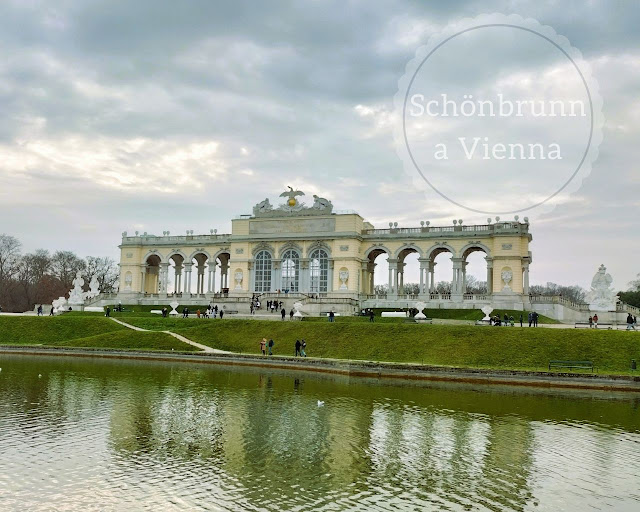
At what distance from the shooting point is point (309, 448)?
16781 mm

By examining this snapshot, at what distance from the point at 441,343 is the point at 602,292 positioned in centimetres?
2277

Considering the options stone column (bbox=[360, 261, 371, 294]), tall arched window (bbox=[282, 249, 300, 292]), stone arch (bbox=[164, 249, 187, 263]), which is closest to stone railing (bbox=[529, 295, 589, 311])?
stone column (bbox=[360, 261, 371, 294])

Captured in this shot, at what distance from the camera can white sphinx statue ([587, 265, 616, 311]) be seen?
53406mm

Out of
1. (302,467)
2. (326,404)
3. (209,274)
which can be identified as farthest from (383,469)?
(209,274)

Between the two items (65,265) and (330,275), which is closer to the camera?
(330,275)

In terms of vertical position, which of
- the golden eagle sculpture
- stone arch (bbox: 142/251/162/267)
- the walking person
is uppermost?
the golden eagle sculpture

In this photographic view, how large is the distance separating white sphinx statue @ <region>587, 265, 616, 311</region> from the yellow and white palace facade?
7.38 metres

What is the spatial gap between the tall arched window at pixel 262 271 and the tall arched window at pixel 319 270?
218 inches

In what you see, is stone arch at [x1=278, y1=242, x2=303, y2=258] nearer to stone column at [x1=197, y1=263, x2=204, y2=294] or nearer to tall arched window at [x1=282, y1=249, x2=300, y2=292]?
tall arched window at [x1=282, y1=249, x2=300, y2=292]

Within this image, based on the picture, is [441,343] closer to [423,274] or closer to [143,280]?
[423,274]

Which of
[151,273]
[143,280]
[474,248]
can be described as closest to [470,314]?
[474,248]

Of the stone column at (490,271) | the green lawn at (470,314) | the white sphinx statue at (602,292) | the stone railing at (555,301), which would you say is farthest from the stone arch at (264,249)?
the white sphinx statue at (602,292)

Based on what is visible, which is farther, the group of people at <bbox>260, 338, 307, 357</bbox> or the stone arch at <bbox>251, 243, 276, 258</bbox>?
the stone arch at <bbox>251, 243, 276, 258</bbox>

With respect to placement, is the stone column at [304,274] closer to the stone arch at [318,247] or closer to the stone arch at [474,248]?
the stone arch at [318,247]
